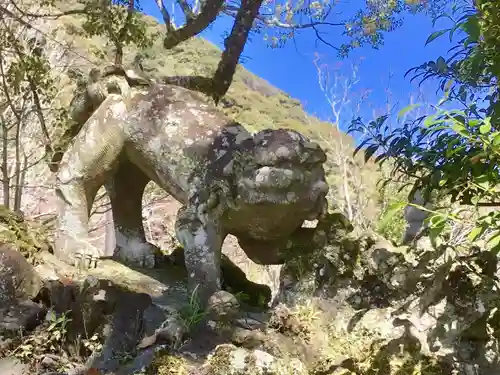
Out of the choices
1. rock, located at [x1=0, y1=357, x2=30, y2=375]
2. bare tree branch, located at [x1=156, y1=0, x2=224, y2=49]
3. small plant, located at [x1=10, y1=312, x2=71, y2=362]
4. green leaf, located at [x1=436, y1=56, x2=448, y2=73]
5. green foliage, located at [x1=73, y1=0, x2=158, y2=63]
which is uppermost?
bare tree branch, located at [x1=156, y1=0, x2=224, y2=49]

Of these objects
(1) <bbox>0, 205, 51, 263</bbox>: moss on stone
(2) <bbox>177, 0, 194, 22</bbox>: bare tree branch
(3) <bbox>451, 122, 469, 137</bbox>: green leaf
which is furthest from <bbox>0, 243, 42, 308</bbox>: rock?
(2) <bbox>177, 0, 194, 22</bbox>: bare tree branch

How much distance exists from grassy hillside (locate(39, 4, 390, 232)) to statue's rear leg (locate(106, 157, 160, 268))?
2519 millimetres

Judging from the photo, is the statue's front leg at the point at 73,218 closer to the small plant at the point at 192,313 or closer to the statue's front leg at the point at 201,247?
the statue's front leg at the point at 201,247

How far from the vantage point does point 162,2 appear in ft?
16.6

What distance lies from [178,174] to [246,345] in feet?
3.22

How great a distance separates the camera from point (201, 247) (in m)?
2.72

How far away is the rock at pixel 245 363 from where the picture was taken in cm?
219

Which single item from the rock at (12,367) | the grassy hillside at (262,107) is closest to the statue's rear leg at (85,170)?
the rock at (12,367)

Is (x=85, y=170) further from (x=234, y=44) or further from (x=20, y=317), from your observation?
(x=234, y=44)

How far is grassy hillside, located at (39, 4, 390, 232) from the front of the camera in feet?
29.6

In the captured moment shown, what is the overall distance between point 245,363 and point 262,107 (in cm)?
1547

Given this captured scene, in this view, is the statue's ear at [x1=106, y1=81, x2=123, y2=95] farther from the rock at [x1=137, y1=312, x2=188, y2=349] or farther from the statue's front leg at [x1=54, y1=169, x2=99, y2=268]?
the rock at [x1=137, y1=312, x2=188, y2=349]

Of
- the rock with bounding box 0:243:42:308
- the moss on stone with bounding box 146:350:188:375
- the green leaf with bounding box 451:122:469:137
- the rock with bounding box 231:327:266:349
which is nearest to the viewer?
the green leaf with bounding box 451:122:469:137

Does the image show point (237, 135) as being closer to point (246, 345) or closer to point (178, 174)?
point (178, 174)
